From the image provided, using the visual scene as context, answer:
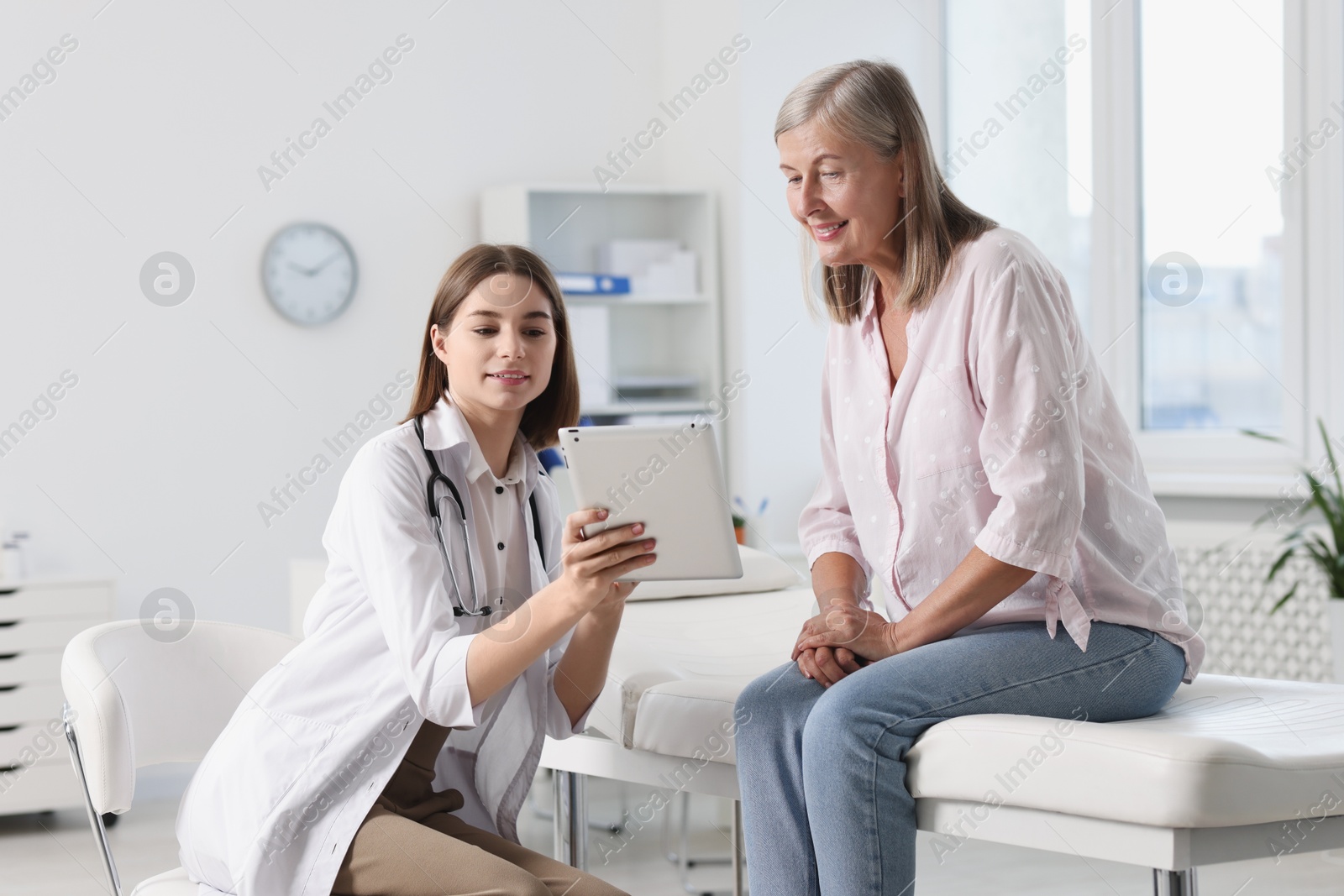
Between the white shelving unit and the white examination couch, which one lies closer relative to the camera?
the white examination couch

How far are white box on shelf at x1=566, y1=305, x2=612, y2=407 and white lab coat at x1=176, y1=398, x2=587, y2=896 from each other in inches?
110

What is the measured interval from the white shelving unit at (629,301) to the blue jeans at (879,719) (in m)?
2.87

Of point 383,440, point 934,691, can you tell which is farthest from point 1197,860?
point 383,440

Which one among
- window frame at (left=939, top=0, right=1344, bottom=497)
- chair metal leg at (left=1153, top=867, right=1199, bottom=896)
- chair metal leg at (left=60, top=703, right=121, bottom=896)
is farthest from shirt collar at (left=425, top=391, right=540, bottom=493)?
window frame at (left=939, top=0, right=1344, bottom=497)

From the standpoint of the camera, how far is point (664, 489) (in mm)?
1332

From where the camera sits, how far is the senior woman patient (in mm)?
1379

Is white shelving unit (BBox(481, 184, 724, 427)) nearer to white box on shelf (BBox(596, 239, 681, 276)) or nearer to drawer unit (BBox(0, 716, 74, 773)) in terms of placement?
white box on shelf (BBox(596, 239, 681, 276))

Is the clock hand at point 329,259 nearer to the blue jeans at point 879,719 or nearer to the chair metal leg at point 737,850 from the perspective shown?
the chair metal leg at point 737,850

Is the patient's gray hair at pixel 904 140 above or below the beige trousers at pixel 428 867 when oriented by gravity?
above

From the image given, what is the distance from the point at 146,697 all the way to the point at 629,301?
296cm

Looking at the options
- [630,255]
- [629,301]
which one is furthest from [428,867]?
[630,255]

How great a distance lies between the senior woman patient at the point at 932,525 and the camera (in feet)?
4.52

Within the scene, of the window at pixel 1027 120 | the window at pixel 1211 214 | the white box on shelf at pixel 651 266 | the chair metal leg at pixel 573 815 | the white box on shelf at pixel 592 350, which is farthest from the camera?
the white box on shelf at pixel 651 266

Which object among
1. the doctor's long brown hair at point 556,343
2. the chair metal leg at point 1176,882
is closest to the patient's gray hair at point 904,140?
the doctor's long brown hair at point 556,343
